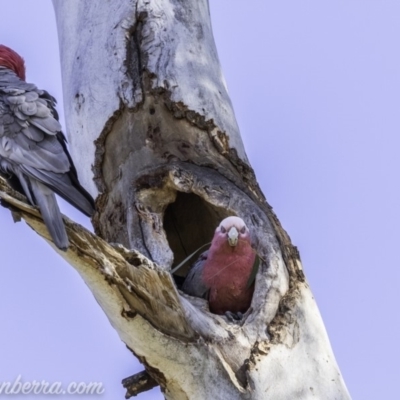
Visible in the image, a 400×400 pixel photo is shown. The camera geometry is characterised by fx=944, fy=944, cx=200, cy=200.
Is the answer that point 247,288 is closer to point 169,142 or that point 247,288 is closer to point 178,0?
point 169,142

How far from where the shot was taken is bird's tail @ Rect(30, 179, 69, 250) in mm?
3396

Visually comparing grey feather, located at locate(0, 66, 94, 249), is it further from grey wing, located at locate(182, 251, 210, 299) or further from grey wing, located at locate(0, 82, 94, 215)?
grey wing, located at locate(182, 251, 210, 299)

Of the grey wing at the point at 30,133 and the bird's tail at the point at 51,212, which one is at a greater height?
the grey wing at the point at 30,133

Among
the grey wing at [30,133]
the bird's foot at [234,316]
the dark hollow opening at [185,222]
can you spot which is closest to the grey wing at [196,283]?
the dark hollow opening at [185,222]

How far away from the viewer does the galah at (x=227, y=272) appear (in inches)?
181

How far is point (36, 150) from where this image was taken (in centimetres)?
402

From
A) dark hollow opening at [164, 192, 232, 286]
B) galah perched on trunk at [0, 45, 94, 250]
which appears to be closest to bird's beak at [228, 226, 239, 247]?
dark hollow opening at [164, 192, 232, 286]

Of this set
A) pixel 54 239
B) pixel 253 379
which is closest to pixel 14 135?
→ pixel 54 239

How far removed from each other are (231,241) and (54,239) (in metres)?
1.42

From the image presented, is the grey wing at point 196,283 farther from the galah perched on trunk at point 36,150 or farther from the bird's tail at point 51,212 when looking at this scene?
the bird's tail at point 51,212

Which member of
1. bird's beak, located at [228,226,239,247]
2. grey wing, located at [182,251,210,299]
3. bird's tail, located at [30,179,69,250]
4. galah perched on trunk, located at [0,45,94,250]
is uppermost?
galah perched on trunk, located at [0,45,94,250]

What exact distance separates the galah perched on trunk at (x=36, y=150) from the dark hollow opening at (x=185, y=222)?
1.08m

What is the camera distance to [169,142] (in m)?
4.70

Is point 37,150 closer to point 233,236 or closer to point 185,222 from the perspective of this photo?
point 233,236
